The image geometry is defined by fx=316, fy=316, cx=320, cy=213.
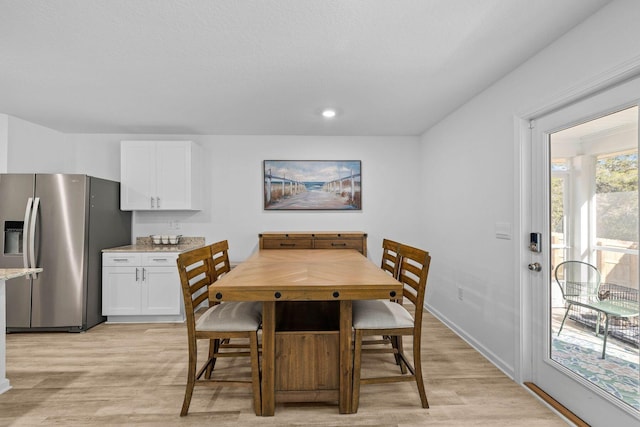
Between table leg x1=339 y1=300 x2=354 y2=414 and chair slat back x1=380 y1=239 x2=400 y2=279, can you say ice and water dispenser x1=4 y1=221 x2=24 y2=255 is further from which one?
chair slat back x1=380 y1=239 x2=400 y2=279

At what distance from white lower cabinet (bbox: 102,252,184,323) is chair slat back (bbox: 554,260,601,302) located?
3.61 meters

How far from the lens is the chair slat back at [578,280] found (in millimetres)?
1862

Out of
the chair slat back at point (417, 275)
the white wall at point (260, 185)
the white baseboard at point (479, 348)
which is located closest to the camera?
the chair slat back at point (417, 275)

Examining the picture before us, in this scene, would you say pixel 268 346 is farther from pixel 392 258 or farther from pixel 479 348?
pixel 479 348

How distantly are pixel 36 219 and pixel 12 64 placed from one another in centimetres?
166

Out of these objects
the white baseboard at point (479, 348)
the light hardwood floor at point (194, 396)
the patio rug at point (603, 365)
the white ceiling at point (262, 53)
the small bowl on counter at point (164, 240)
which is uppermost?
the white ceiling at point (262, 53)

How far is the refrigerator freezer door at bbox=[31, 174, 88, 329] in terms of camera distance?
3334mm

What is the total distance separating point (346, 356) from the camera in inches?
74.6

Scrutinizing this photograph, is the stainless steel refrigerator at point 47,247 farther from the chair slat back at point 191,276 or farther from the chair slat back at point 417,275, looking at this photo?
the chair slat back at point 417,275

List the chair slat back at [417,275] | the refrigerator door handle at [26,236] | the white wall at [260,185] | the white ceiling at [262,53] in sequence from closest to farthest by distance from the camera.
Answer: the white ceiling at [262,53] → the chair slat back at [417,275] → the refrigerator door handle at [26,236] → the white wall at [260,185]

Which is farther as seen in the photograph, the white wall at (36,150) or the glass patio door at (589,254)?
the white wall at (36,150)

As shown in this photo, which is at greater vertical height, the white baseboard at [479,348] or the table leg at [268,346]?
the table leg at [268,346]

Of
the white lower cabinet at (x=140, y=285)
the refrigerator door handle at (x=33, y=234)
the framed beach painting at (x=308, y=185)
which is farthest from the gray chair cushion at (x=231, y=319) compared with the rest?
the refrigerator door handle at (x=33, y=234)

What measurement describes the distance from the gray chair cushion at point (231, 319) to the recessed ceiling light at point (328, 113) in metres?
2.18
